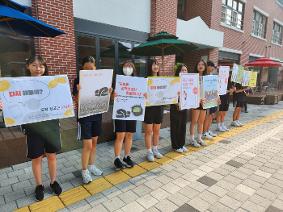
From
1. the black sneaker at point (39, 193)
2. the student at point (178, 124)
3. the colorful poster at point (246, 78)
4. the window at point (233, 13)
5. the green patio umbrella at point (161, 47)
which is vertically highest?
the window at point (233, 13)

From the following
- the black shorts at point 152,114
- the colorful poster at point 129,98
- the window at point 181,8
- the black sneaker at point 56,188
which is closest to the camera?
the black sneaker at point 56,188

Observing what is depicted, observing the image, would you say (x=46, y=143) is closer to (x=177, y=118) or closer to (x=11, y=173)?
(x=11, y=173)

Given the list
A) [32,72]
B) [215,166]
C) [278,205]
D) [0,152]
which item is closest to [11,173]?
[0,152]

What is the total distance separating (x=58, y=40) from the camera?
20.7 ft

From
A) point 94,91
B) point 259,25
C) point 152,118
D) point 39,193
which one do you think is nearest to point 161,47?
point 152,118

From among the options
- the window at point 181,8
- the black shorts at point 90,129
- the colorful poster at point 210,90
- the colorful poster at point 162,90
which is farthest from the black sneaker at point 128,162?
the window at point 181,8

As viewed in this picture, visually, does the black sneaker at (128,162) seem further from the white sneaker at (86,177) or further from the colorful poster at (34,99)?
the colorful poster at (34,99)

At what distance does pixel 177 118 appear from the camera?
4.71 m

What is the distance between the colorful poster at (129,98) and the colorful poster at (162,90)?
204 millimetres

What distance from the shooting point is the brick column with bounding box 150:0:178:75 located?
8898mm

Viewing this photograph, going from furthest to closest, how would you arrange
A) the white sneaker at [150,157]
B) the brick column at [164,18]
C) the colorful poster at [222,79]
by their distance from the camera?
the brick column at [164,18] → the colorful poster at [222,79] → the white sneaker at [150,157]

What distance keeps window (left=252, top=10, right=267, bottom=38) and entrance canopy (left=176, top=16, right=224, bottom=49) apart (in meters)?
7.58

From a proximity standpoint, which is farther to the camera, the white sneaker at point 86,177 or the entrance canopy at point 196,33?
the entrance canopy at point 196,33

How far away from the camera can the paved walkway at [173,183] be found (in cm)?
297
